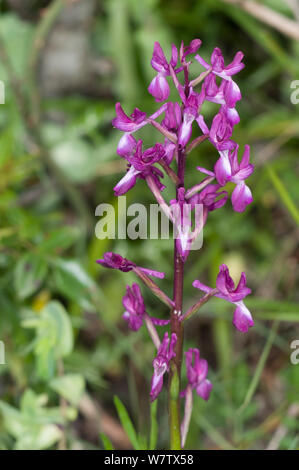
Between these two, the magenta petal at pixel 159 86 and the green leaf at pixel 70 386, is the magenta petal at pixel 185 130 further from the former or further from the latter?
the green leaf at pixel 70 386

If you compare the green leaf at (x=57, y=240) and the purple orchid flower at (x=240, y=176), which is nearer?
the purple orchid flower at (x=240, y=176)

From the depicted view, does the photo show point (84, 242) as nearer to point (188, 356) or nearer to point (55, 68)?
point (55, 68)

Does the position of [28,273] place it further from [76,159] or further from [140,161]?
[76,159]

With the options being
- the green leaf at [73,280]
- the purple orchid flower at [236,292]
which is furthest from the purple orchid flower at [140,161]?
the green leaf at [73,280]

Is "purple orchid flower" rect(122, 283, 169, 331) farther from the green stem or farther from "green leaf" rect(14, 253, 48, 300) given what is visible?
"green leaf" rect(14, 253, 48, 300)

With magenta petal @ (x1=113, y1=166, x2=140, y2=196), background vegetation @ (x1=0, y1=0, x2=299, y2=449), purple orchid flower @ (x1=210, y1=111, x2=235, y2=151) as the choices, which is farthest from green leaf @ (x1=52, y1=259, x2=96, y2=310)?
purple orchid flower @ (x1=210, y1=111, x2=235, y2=151)

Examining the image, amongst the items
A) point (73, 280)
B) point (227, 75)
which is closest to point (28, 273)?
point (73, 280)

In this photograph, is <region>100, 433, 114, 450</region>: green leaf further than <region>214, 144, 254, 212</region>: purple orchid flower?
Yes
